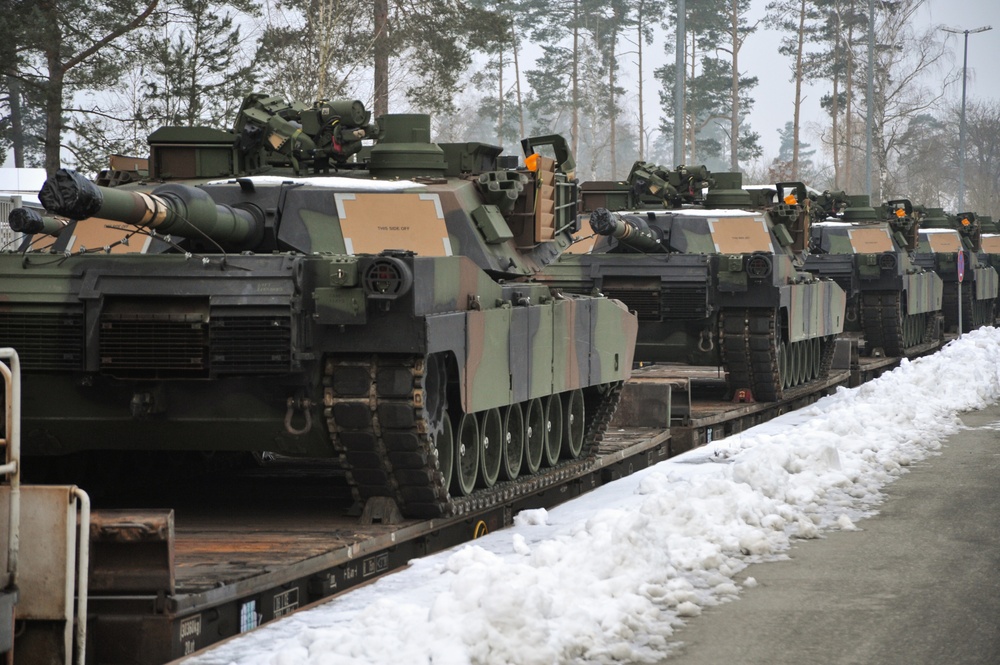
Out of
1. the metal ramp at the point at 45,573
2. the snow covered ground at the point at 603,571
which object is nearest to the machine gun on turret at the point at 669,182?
the snow covered ground at the point at 603,571

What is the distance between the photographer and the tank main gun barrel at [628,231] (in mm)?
15008

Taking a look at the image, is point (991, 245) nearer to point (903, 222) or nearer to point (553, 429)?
point (903, 222)

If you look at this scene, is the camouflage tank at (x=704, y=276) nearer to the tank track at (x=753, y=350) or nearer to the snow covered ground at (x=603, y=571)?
the tank track at (x=753, y=350)

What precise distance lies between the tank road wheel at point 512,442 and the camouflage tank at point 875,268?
13.9 m

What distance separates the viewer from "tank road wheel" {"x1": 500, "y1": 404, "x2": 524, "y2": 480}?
10875 millimetres

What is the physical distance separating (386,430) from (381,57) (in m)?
20.9

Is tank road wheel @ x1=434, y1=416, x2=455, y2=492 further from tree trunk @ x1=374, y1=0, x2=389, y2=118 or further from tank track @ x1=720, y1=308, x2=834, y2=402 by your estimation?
tree trunk @ x1=374, y1=0, x2=389, y2=118

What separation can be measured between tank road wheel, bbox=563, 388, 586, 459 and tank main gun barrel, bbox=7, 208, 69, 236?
4.23 m

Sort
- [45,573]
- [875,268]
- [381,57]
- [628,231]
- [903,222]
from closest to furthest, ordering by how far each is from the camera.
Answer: [45,573]
[628,231]
[875,268]
[903,222]
[381,57]

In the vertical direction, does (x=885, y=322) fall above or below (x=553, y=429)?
above

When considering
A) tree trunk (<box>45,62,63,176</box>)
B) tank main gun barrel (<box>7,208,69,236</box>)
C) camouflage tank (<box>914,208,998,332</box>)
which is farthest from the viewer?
camouflage tank (<box>914,208,998,332</box>)

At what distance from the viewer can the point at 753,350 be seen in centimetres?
1762

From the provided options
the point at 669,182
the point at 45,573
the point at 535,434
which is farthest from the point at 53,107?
the point at 45,573

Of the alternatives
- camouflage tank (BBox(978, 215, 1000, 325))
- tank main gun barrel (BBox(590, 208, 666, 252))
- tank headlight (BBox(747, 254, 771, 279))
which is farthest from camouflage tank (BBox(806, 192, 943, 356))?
camouflage tank (BBox(978, 215, 1000, 325))
